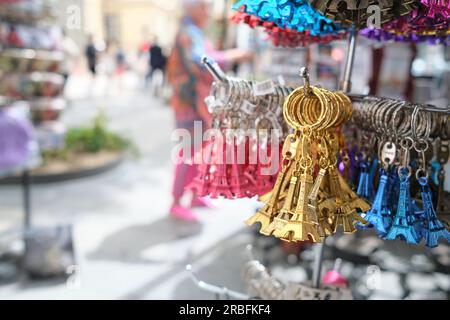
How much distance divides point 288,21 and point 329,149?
1.06 feet

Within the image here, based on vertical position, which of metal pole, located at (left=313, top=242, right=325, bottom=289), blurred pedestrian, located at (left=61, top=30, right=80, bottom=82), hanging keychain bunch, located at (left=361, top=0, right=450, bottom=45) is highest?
blurred pedestrian, located at (left=61, top=30, right=80, bottom=82)

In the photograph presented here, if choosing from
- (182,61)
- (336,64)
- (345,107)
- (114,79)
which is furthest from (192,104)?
(114,79)

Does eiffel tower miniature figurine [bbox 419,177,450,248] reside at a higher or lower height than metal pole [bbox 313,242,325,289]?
higher

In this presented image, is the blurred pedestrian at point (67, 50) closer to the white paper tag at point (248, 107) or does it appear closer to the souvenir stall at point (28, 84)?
the souvenir stall at point (28, 84)

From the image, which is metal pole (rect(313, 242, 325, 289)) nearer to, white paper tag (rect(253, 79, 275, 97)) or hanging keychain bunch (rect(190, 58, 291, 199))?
hanging keychain bunch (rect(190, 58, 291, 199))

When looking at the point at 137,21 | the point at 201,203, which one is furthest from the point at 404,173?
the point at 137,21

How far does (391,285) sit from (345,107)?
5.07 feet

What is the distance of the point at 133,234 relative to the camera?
2.71 meters

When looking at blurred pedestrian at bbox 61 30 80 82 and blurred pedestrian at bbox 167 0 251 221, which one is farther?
blurred pedestrian at bbox 61 30 80 82

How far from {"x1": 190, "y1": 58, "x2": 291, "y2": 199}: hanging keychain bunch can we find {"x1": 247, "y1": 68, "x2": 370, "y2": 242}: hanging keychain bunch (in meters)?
0.17

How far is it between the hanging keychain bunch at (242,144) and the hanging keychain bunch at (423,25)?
0.99 ft

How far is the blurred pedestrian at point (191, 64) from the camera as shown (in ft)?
8.09

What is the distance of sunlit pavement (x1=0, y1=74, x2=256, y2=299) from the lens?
1958mm

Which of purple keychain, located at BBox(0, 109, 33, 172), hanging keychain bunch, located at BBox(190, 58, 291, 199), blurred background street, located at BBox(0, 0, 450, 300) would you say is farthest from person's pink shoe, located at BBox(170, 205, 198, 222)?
hanging keychain bunch, located at BBox(190, 58, 291, 199)
